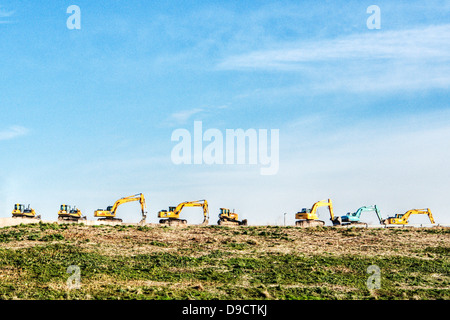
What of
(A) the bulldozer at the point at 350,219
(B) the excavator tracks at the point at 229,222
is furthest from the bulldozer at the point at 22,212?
(A) the bulldozer at the point at 350,219

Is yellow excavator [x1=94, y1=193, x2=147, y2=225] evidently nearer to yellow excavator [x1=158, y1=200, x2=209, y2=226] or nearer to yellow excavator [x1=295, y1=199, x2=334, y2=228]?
yellow excavator [x1=158, y1=200, x2=209, y2=226]

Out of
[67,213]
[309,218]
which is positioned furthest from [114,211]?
[309,218]

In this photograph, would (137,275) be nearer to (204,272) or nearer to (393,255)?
(204,272)

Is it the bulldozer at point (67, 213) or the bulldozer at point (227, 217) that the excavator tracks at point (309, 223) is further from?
the bulldozer at point (67, 213)

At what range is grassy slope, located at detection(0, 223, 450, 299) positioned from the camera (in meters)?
25.1

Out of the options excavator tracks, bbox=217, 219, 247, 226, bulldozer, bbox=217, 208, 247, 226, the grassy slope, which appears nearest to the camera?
the grassy slope

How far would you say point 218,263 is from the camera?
108ft

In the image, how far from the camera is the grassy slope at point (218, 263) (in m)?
25.1

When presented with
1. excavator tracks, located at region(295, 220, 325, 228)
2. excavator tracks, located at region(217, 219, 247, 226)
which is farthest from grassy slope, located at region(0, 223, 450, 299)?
excavator tracks, located at region(217, 219, 247, 226)

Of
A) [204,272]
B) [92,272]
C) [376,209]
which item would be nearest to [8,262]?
[92,272]

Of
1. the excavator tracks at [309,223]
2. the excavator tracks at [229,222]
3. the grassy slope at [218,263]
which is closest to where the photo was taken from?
the grassy slope at [218,263]

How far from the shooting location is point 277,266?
106ft
